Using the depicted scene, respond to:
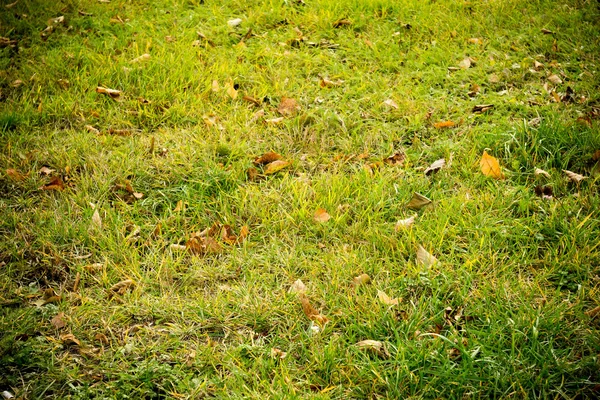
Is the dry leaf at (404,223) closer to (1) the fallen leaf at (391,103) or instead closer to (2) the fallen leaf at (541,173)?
(2) the fallen leaf at (541,173)

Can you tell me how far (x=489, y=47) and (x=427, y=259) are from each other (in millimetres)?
2484

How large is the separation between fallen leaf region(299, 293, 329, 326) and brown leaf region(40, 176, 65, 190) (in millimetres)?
1590

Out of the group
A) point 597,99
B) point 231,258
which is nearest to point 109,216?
point 231,258

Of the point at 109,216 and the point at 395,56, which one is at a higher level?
the point at 395,56

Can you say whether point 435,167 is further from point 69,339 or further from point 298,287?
point 69,339

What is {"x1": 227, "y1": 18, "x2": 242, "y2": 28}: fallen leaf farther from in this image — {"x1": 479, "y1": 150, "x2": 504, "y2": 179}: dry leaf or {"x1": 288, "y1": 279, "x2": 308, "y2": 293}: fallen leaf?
{"x1": 288, "y1": 279, "x2": 308, "y2": 293}: fallen leaf

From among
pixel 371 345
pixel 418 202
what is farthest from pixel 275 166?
pixel 371 345

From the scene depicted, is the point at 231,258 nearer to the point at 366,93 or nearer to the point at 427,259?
the point at 427,259

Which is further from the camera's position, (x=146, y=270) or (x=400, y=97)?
(x=400, y=97)

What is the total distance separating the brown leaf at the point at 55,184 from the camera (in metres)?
2.90

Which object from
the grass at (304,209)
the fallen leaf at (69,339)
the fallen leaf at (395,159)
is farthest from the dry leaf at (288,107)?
the fallen leaf at (69,339)

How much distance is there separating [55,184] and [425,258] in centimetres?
207

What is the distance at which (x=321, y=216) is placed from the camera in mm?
2686

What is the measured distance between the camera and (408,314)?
2170 millimetres
